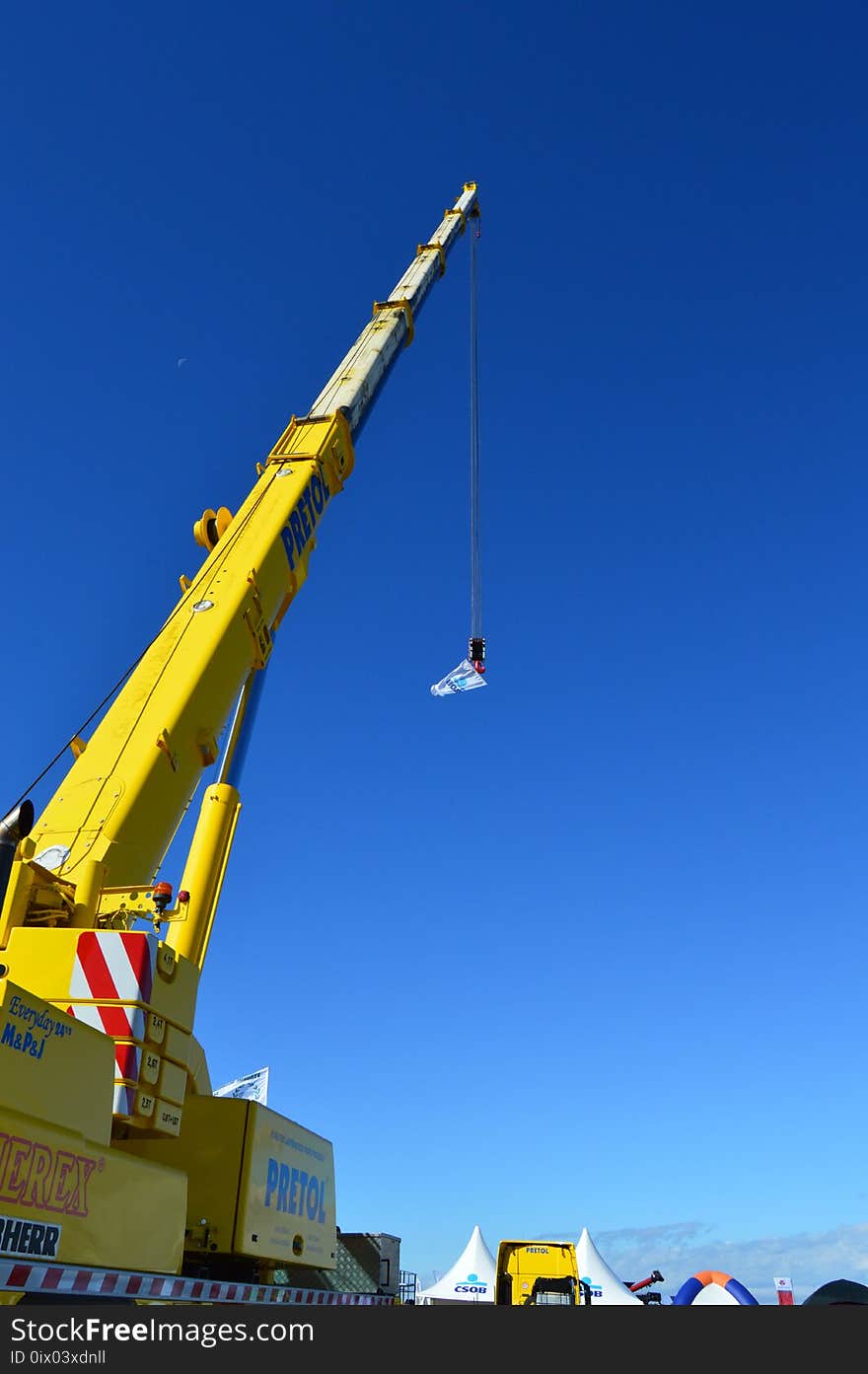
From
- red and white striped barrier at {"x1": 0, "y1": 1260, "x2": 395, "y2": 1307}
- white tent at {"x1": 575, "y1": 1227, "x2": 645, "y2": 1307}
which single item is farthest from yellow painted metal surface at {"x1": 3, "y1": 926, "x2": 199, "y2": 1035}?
white tent at {"x1": 575, "y1": 1227, "x2": 645, "y2": 1307}

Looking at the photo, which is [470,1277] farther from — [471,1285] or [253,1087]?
[253,1087]

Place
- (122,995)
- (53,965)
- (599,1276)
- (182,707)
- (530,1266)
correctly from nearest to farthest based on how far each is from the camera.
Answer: (122,995) → (53,965) → (182,707) → (530,1266) → (599,1276)

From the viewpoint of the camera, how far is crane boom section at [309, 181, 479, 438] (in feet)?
49.0

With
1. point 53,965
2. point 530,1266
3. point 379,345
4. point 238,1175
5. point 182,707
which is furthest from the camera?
point 530,1266

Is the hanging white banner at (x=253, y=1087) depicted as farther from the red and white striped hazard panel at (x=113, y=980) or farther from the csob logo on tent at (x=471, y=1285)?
the csob logo on tent at (x=471, y=1285)

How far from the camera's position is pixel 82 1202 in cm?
575

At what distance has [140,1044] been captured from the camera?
6832 millimetres

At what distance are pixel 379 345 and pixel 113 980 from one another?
1243cm

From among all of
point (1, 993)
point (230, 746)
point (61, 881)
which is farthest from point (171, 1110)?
point (230, 746)

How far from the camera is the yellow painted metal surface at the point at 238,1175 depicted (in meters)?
7.82

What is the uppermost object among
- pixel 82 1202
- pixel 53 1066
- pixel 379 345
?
→ pixel 379 345

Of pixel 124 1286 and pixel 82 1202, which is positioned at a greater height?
pixel 82 1202

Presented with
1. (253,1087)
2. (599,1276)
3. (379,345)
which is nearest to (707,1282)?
(253,1087)

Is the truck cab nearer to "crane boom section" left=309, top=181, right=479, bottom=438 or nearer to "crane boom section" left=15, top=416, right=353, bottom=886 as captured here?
"crane boom section" left=15, top=416, right=353, bottom=886
